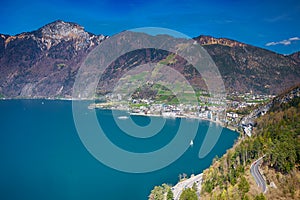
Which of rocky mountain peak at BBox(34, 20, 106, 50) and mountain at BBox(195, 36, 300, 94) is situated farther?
rocky mountain peak at BBox(34, 20, 106, 50)

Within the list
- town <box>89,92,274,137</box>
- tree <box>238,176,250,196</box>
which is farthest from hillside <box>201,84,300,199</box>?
town <box>89,92,274,137</box>

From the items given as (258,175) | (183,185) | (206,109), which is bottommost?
(183,185)

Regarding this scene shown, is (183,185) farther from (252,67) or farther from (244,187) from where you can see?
(252,67)

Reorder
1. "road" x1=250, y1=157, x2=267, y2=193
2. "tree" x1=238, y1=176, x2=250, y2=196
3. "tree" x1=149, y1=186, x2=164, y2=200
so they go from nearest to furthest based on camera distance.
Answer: "tree" x1=238, y1=176, x2=250, y2=196 < "road" x1=250, y1=157, x2=267, y2=193 < "tree" x1=149, y1=186, x2=164, y2=200

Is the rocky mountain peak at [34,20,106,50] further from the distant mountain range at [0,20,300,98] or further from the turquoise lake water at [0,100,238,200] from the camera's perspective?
the turquoise lake water at [0,100,238,200]

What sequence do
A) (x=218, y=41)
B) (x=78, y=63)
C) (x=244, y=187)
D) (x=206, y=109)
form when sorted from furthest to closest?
(x=78, y=63) → (x=218, y=41) → (x=206, y=109) → (x=244, y=187)

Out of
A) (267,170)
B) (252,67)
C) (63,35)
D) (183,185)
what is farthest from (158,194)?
(63,35)

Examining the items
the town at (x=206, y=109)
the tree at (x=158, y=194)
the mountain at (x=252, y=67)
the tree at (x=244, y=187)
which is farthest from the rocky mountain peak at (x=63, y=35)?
the tree at (x=244, y=187)
